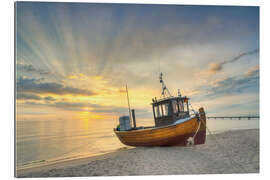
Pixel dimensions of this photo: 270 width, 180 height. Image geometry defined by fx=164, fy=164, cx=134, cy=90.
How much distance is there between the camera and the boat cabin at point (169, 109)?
6.64m

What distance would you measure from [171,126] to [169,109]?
968 mm

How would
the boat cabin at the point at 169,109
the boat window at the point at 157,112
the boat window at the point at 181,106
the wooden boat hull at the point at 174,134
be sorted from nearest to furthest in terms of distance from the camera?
1. the wooden boat hull at the point at 174,134
2. the boat cabin at the point at 169,109
3. the boat window at the point at 181,106
4. the boat window at the point at 157,112

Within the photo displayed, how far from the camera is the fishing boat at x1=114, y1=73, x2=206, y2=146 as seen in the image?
598cm

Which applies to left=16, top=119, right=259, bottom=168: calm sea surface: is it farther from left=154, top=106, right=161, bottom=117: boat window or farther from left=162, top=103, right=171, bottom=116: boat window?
left=154, top=106, right=161, bottom=117: boat window

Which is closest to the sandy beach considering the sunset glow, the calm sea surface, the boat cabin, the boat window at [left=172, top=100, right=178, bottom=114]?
the calm sea surface

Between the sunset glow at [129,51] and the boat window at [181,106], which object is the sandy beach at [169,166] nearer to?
the sunset glow at [129,51]

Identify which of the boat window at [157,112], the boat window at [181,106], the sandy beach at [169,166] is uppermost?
the boat window at [181,106]

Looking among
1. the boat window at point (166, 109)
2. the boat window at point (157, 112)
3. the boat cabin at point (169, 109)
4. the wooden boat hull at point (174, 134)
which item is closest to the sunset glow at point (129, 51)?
the wooden boat hull at point (174, 134)

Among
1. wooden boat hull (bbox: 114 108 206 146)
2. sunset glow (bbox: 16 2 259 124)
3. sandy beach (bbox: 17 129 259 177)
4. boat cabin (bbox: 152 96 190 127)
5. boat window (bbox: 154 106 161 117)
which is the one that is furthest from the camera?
boat window (bbox: 154 106 161 117)

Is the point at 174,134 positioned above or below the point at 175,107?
below

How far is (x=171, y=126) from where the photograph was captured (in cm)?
591

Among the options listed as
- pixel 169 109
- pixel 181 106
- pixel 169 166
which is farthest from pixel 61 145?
pixel 169 166

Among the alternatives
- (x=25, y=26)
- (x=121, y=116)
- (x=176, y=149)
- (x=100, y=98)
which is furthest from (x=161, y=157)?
(x=25, y=26)

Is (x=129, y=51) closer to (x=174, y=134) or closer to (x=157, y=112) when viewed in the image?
(x=157, y=112)
